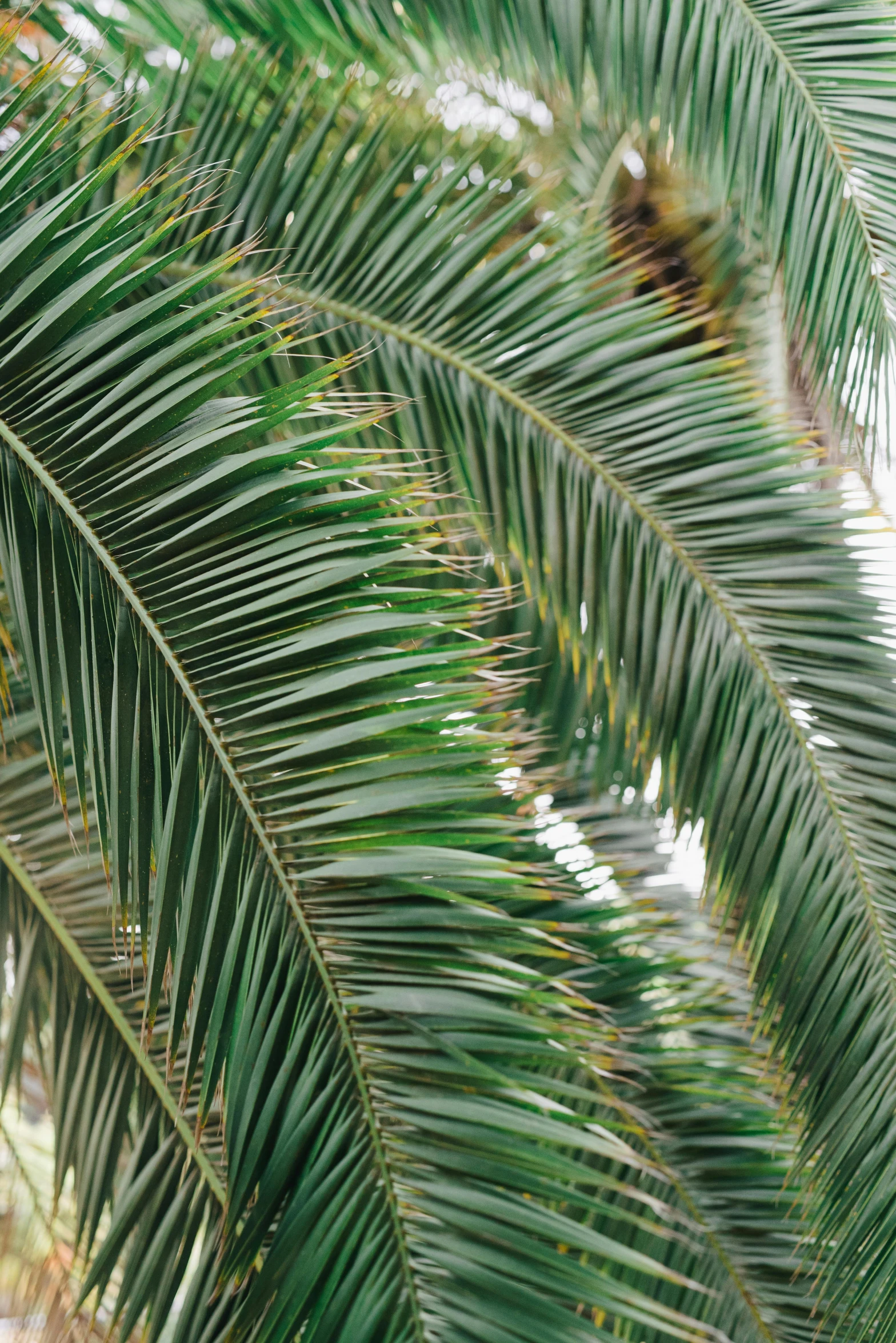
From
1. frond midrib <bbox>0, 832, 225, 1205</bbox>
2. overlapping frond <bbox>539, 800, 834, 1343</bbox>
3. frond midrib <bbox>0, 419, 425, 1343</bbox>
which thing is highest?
frond midrib <bbox>0, 419, 425, 1343</bbox>

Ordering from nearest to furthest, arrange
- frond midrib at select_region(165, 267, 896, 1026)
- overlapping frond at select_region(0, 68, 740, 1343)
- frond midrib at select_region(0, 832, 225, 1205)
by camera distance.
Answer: overlapping frond at select_region(0, 68, 740, 1343)
frond midrib at select_region(165, 267, 896, 1026)
frond midrib at select_region(0, 832, 225, 1205)

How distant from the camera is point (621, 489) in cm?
206

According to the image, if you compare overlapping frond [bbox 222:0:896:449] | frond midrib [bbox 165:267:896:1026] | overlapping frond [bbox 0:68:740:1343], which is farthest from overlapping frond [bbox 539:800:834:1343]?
overlapping frond [bbox 222:0:896:449]

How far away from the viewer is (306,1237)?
1.19 meters

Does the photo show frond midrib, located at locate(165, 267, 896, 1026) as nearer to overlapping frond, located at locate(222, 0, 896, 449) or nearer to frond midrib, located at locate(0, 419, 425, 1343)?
overlapping frond, located at locate(222, 0, 896, 449)

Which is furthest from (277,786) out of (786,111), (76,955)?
(786,111)

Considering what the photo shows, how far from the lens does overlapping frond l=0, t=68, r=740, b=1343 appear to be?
1.18 meters

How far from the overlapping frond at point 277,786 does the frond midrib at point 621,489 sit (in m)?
0.56

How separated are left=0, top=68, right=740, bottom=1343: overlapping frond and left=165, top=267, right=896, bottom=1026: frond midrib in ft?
1.84

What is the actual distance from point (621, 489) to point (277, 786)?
3.69ft

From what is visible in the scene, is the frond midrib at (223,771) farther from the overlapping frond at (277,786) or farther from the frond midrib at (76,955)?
the frond midrib at (76,955)

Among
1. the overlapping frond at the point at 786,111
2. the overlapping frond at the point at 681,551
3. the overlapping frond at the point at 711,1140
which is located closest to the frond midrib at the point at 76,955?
the overlapping frond at the point at 711,1140

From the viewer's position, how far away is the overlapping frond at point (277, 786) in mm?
1184

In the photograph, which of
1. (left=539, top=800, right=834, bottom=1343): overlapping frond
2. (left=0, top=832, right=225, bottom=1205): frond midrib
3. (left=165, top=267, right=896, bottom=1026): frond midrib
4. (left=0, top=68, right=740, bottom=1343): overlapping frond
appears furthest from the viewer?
(left=539, top=800, right=834, bottom=1343): overlapping frond
